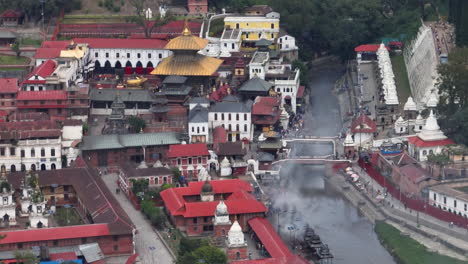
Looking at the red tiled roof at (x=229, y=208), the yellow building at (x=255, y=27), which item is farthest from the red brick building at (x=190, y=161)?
the yellow building at (x=255, y=27)

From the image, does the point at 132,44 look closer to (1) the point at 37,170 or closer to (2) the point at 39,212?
(1) the point at 37,170

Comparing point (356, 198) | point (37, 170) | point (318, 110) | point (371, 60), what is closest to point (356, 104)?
point (318, 110)

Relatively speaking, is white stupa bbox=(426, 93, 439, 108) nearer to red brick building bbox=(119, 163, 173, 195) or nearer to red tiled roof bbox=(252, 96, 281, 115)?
red tiled roof bbox=(252, 96, 281, 115)

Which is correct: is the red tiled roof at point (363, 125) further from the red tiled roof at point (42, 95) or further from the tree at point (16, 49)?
the tree at point (16, 49)

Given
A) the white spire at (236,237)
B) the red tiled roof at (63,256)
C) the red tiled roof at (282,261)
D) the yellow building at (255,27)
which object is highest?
the yellow building at (255,27)

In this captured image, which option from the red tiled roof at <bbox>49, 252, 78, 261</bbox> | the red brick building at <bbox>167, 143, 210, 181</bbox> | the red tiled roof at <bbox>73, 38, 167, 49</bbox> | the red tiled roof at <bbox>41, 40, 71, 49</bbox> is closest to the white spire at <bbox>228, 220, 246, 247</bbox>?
the red tiled roof at <bbox>49, 252, 78, 261</bbox>

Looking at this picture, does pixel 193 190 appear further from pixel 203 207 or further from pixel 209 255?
pixel 209 255
